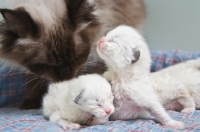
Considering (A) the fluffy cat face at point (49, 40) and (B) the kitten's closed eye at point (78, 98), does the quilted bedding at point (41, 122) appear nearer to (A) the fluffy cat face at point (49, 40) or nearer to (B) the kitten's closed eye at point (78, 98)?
(B) the kitten's closed eye at point (78, 98)

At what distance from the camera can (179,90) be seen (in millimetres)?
1603

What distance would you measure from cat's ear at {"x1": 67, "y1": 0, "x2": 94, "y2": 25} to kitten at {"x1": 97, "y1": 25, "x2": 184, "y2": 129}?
23cm

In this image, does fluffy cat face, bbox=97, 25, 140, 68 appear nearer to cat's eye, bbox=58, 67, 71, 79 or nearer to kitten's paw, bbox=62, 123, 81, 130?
cat's eye, bbox=58, 67, 71, 79

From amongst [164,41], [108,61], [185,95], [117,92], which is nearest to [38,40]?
[108,61]

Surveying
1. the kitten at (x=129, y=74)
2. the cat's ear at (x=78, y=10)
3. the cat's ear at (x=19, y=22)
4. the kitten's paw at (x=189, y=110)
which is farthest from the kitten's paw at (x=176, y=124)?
the cat's ear at (x=19, y=22)

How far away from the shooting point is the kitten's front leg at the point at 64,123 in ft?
4.37

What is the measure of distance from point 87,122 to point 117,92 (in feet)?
0.69

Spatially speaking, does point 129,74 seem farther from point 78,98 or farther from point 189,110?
point 189,110

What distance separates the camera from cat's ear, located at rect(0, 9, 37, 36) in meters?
1.35

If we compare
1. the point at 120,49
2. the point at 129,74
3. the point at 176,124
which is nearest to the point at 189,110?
the point at 176,124

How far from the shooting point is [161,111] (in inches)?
53.5

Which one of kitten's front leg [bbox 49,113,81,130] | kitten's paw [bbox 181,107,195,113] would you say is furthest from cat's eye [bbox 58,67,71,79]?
kitten's paw [bbox 181,107,195,113]

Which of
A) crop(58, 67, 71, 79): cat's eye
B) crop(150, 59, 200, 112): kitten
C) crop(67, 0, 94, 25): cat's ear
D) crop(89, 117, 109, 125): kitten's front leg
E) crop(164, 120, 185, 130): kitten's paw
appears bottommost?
crop(164, 120, 185, 130): kitten's paw

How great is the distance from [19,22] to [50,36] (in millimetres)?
183
